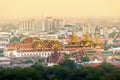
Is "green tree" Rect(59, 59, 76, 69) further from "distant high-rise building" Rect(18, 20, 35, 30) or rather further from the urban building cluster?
"distant high-rise building" Rect(18, 20, 35, 30)

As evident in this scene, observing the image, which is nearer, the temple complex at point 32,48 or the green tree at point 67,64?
the green tree at point 67,64

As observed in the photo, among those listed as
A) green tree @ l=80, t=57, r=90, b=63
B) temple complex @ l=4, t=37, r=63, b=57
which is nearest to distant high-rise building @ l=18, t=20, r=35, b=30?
temple complex @ l=4, t=37, r=63, b=57

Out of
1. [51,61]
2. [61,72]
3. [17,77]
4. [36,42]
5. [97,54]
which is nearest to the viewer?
[17,77]

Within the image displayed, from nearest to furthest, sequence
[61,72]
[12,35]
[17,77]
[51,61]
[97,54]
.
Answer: [17,77], [61,72], [51,61], [97,54], [12,35]

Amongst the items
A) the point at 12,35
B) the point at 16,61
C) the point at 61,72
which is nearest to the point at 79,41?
the point at 16,61

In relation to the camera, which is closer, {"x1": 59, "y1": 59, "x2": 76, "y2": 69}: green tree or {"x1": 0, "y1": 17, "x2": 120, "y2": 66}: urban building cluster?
{"x1": 59, "y1": 59, "x2": 76, "y2": 69}: green tree

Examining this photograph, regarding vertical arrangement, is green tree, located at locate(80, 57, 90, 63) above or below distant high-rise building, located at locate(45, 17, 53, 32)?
above

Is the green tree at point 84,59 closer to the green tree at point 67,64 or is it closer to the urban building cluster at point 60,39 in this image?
the urban building cluster at point 60,39

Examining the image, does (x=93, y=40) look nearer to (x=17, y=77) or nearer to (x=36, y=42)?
(x=36, y=42)

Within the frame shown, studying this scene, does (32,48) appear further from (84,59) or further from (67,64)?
(67,64)

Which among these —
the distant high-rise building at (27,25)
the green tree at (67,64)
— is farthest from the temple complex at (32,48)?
the distant high-rise building at (27,25)

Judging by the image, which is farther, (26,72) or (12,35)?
(12,35)
